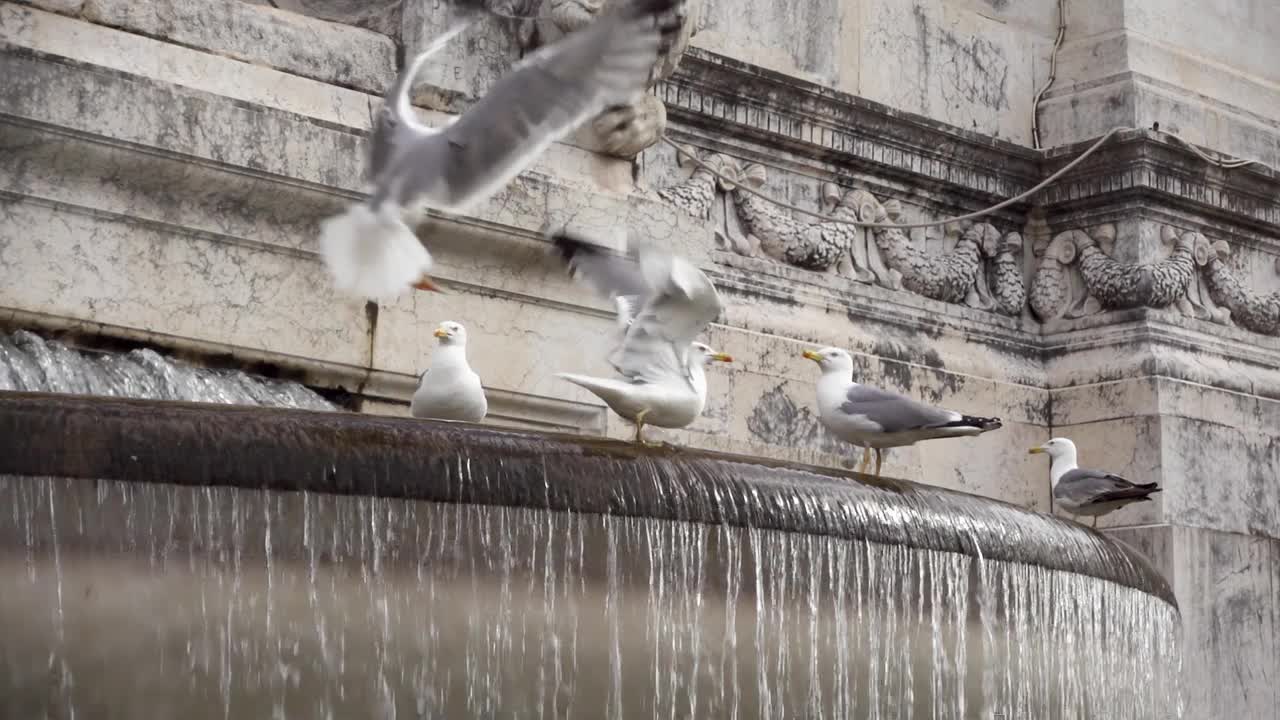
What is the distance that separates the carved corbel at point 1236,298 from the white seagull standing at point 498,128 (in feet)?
16.2

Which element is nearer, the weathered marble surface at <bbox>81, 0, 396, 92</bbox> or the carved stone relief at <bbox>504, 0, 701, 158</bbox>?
the weathered marble surface at <bbox>81, 0, 396, 92</bbox>

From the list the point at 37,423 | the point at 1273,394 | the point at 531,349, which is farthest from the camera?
the point at 1273,394

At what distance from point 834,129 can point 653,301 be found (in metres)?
3.41

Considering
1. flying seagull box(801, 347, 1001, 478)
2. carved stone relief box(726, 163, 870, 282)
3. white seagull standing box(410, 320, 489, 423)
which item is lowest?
white seagull standing box(410, 320, 489, 423)

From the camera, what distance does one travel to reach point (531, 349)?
5.46m

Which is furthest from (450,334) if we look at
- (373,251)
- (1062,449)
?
(1062,449)

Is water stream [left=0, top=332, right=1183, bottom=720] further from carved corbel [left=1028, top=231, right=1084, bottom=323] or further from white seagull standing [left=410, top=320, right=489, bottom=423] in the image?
carved corbel [left=1028, top=231, right=1084, bottom=323]

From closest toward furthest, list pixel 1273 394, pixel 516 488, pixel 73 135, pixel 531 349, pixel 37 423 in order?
pixel 37 423 < pixel 516 488 < pixel 73 135 < pixel 531 349 < pixel 1273 394

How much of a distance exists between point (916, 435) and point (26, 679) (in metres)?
2.40

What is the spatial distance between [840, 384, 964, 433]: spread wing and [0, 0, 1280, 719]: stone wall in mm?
786

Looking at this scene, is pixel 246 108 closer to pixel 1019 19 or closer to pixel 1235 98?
pixel 1019 19

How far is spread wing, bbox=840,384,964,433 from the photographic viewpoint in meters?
4.88

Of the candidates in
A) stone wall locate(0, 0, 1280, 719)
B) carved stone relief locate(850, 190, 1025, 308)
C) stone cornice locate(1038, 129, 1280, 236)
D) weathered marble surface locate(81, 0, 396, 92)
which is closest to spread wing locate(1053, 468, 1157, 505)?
stone wall locate(0, 0, 1280, 719)

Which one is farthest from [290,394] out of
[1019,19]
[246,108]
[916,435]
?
[1019,19]
